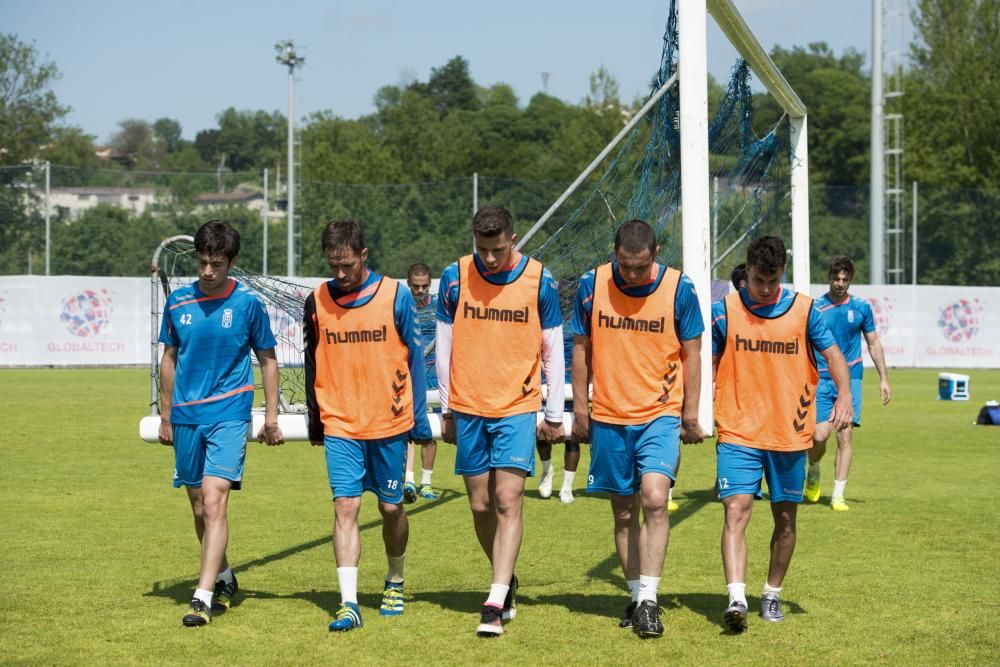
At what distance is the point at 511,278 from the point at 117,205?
3579 centimetres

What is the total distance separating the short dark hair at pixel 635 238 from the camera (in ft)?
21.9

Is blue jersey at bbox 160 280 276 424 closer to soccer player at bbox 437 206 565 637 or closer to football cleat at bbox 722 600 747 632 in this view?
soccer player at bbox 437 206 565 637

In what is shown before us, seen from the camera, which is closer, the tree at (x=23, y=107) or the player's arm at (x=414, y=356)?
the player's arm at (x=414, y=356)

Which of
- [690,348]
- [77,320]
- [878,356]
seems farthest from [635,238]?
[77,320]

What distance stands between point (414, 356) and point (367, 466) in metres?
0.67

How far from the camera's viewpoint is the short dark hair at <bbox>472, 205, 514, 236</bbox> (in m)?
6.78

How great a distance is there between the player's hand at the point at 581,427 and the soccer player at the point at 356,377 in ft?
2.99

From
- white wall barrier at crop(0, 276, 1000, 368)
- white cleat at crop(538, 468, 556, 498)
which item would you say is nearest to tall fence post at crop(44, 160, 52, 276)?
white wall barrier at crop(0, 276, 1000, 368)

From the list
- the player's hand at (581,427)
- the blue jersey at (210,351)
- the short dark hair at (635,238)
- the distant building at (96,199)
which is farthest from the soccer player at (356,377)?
the distant building at (96,199)

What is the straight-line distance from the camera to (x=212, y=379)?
716 cm

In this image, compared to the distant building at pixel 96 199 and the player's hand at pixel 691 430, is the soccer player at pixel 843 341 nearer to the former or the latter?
the player's hand at pixel 691 430

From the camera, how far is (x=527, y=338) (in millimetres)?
6953

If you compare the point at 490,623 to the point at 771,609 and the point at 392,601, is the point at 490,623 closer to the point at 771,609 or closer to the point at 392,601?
the point at 392,601

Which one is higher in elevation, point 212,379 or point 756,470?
point 212,379
